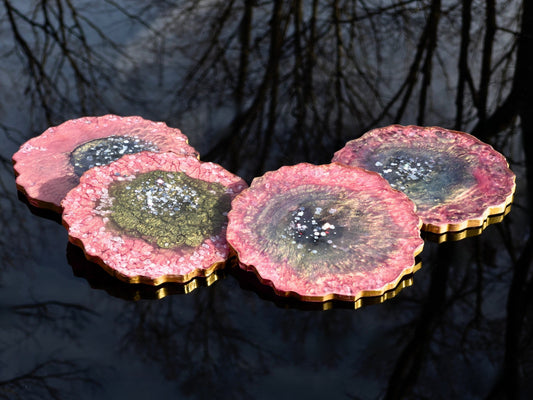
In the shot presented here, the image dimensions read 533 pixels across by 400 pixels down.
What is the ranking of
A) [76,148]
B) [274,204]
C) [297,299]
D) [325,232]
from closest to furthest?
[297,299], [325,232], [274,204], [76,148]

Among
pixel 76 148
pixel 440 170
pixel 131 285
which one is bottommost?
pixel 131 285

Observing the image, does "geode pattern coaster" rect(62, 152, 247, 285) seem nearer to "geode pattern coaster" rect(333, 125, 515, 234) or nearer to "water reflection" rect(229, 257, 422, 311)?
"water reflection" rect(229, 257, 422, 311)

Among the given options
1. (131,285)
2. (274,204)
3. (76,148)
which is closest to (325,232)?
(274,204)

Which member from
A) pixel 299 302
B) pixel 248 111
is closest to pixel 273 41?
pixel 248 111

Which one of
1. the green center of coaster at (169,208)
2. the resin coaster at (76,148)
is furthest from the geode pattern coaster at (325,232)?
the resin coaster at (76,148)

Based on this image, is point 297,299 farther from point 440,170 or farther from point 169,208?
point 440,170

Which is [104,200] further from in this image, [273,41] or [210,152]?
[273,41]
